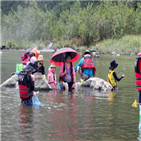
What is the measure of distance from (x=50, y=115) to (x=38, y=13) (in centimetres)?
7935

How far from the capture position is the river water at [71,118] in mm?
7195

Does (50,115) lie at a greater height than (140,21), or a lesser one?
lesser

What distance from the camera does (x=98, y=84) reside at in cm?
1362

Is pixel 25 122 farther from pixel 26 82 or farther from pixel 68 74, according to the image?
pixel 68 74

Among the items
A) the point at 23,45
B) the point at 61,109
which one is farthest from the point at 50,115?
the point at 23,45

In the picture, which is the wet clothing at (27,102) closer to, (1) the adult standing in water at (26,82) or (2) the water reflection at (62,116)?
(1) the adult standing in water at (26,82)

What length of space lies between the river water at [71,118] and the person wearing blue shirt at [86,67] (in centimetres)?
226

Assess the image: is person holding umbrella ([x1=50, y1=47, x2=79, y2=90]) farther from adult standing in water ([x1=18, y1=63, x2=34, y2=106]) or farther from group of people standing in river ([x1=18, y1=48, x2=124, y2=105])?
adult standing in water ([x1=18, y1=63, x2=34, y2=106])

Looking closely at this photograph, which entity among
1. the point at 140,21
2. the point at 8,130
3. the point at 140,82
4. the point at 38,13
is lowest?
the point at 8,130

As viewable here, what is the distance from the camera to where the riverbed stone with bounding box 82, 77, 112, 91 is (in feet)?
44.1

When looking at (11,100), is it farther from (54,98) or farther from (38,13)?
(38,13)

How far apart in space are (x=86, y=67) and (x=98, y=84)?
116cm

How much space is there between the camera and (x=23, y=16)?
96.6 m

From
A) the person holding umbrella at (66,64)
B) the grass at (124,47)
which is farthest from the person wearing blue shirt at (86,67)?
the grass at (124,47)
